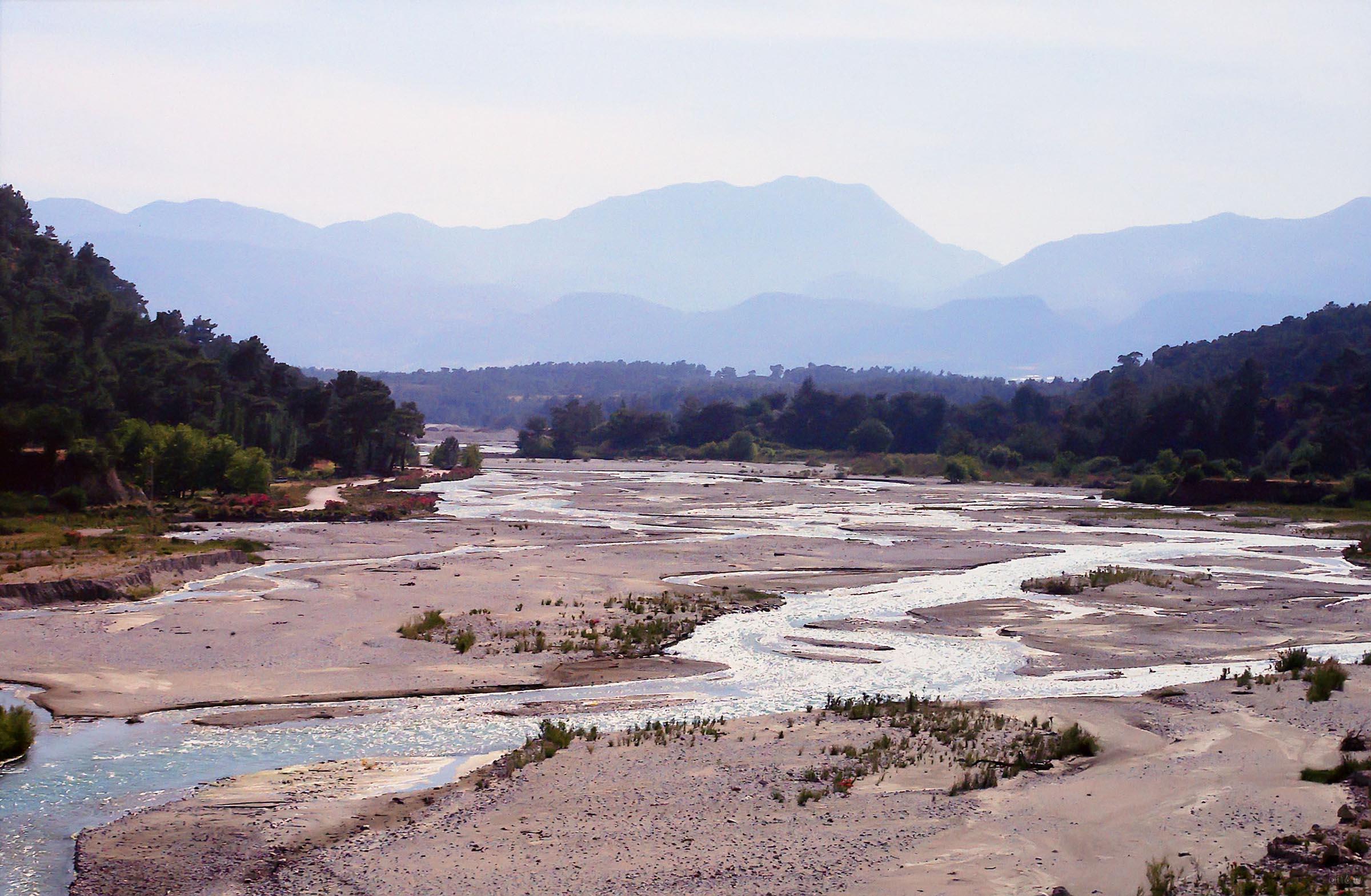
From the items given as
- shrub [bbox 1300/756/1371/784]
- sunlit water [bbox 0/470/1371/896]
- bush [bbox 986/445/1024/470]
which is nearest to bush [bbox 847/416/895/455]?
bush [bbox 986/445/1024/470]

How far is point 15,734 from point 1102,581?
121 feet

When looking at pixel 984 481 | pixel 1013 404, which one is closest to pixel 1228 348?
pixel 1013 404

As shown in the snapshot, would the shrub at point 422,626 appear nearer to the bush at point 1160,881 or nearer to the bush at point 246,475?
the bush at point 1160,881

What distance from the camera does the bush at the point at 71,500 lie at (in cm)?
6081

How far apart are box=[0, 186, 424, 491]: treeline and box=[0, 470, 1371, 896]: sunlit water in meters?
27.2

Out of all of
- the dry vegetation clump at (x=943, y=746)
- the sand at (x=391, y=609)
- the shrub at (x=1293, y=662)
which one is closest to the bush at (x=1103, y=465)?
the sand at (x=391, y=609)

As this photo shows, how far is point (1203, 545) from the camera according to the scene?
200ft

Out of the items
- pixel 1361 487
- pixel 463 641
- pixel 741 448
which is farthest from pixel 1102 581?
pixel 741 448

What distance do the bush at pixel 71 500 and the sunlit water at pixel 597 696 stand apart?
69.2 feet

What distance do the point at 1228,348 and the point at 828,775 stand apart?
185997 mm

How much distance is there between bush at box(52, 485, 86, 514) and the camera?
60.8 meters

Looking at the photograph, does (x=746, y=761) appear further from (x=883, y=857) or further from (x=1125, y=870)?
(x=1125, y=870)

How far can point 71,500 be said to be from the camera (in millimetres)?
61094

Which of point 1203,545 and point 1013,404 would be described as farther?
point 1013,404
